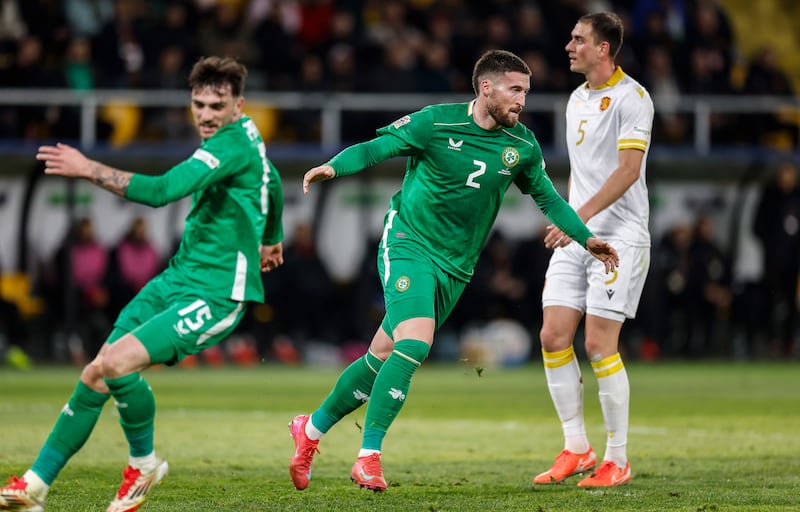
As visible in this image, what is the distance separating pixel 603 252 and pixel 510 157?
75 cm

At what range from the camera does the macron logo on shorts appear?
6.67 metres

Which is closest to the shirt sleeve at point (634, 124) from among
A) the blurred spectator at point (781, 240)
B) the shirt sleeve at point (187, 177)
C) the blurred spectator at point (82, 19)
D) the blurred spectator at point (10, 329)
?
the shirt sleeve at point (187, 177)

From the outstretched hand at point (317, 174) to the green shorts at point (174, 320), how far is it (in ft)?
2.27

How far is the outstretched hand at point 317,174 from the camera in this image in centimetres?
691

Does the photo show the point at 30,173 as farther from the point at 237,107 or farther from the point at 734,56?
the point at 237,107

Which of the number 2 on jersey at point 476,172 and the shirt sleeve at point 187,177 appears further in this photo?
the number 2 on jersey at point 476,172

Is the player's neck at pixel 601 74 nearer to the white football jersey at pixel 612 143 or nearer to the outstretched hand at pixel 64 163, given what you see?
the white football jersey at pixel 612 143

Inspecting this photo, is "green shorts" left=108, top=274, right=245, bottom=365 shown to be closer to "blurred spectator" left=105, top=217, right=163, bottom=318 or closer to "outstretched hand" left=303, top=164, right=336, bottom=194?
"outstretched hand" left=303, top=164, right=336, bottom=194

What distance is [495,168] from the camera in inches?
307

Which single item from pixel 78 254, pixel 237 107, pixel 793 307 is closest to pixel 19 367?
pixel 78 254

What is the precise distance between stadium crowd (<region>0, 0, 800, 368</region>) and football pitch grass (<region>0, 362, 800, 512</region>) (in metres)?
3.00

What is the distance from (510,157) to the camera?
25.6ft

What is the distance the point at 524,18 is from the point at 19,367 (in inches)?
352

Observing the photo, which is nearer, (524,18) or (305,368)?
(305,368)
